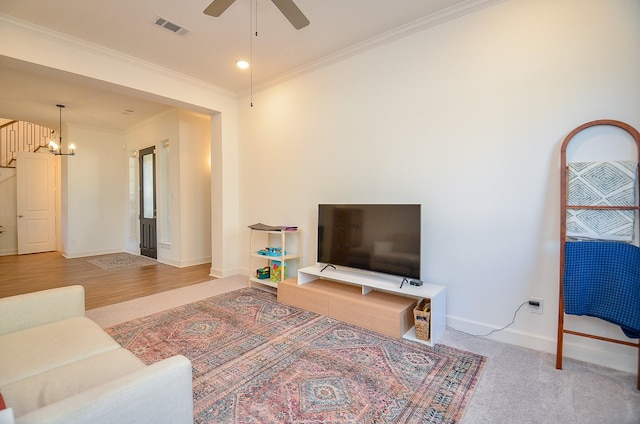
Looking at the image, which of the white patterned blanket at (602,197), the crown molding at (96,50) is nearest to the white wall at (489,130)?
the white patterned blanket at (602,197)

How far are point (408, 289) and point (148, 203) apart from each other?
606 centimetres

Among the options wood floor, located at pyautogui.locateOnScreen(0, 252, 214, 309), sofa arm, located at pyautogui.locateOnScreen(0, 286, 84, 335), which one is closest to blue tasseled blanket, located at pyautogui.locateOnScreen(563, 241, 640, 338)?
sofa arm, located at pyautogui.locateOnScreen(0, 286, 84, 335)

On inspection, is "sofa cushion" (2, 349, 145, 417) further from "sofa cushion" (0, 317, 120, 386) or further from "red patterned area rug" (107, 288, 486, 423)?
"red patterned area rug" (107, 288, 486, 423)

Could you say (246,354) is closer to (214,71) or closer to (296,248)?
(296,248)

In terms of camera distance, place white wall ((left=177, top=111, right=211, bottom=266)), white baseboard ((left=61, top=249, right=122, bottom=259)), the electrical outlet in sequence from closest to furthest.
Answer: the electrical outlet, white wall ((left=177, top=111, right=211, bottom=266)), white baseboard ((left=61, top=249, right=122, bottom=259))

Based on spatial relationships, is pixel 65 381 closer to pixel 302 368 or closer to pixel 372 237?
pixel 302 368

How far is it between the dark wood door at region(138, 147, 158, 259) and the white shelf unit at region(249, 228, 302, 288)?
292 cm

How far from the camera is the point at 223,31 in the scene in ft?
10.1

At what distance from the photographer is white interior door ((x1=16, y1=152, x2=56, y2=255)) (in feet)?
22.5

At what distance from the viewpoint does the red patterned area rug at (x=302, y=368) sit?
1.73 metres

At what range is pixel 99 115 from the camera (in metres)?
5.90

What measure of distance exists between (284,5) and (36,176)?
8211 millimetres

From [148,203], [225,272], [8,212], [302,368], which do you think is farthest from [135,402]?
[8,212]

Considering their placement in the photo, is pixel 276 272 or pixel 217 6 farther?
pixel 276 272
